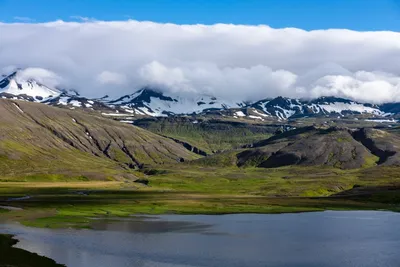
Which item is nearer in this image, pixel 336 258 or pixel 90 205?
pixel 336 258

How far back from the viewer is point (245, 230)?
126 m

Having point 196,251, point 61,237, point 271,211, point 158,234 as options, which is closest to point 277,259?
point 196,251

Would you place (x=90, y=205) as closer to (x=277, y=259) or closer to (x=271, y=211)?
(x=271, y=211)

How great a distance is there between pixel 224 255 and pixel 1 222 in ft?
197

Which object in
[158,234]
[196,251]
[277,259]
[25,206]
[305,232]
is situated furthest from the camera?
[25,206]

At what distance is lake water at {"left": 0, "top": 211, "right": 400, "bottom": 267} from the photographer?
8369cm

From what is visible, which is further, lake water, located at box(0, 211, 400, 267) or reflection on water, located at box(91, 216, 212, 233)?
reflection on water, located at box(91, 216, 212, 233)

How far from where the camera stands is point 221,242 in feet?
344

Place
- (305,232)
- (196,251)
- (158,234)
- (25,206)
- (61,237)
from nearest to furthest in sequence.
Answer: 1. (196,251)
2. (61,237)
3. (158,234)
4. (305,232)
5. (25,206)

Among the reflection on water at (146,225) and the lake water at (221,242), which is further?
the reflection on water at (146,225)

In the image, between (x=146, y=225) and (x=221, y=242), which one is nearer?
(x=221, y=242)

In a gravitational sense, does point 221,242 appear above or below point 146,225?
above

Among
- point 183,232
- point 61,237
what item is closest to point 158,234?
point 183,232

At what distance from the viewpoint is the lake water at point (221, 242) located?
8369cm
